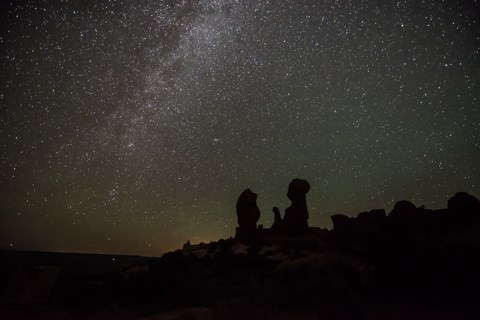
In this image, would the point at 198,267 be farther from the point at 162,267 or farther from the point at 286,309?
the point at 286,309

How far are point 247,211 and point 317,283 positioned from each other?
870 inches

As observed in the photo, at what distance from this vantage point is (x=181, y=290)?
16.5m

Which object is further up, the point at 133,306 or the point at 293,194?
the point at 293,194

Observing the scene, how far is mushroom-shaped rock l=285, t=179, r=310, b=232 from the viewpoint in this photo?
33.1 m

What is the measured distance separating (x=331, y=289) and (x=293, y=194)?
841 inches

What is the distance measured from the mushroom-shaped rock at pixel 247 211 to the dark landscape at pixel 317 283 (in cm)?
1332

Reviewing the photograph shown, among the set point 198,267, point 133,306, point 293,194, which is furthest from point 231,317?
point 293,194

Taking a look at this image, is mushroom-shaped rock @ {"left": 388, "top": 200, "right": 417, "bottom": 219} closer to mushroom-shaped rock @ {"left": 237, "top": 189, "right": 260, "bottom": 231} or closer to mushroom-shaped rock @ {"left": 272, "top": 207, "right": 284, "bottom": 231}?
mushroom-shaped rock @ {"left": 272, "top": 207, "right": 284, "bottom": 231}

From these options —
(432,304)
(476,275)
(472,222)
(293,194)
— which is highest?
(293,194)

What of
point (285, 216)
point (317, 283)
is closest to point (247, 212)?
point (285, 216)

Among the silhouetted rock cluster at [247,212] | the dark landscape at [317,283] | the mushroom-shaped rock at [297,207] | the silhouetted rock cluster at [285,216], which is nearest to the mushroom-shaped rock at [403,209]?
the dark landscape at [317,283]

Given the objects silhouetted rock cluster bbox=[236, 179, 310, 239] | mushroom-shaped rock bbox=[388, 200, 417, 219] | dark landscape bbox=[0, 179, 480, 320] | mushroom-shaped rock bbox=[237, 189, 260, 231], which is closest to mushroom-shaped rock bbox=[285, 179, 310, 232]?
silhouetted rock cluster bbox=[236, 179, 310, 239]

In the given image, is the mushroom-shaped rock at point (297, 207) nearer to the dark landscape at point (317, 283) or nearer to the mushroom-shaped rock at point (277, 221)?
the mushroom-shaped rock at point (277, 221)

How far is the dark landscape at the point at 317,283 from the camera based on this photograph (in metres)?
12.2
